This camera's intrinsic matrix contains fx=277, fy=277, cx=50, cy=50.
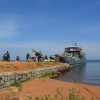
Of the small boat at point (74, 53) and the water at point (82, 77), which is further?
the small boat at point (74, 53)

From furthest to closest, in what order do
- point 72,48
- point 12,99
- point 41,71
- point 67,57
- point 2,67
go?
1. point 72,48
2. point 67,57
3. point 41,71
4. point 2,67
5. point 12,99

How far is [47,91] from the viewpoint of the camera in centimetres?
1605

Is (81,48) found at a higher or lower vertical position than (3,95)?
higher

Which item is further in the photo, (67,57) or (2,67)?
(67,57)

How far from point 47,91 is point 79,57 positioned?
201 feet

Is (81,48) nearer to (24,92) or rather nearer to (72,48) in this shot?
(72,48)

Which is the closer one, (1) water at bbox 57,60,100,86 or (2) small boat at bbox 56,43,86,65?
(1) water at bbox 57,60,100,86

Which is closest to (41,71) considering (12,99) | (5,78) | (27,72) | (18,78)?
(27,72)

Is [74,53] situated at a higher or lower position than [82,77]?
higher

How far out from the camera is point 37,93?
1506 cm

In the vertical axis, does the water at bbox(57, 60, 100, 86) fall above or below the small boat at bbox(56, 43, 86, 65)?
below

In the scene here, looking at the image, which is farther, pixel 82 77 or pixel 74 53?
pixel 74 53

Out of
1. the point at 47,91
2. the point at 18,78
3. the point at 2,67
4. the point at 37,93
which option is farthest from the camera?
the point at 2,67

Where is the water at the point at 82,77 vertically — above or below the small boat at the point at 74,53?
below
